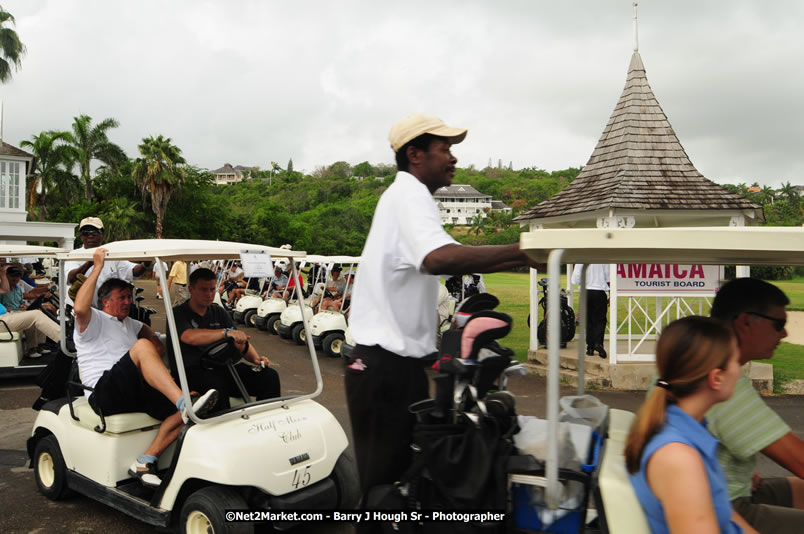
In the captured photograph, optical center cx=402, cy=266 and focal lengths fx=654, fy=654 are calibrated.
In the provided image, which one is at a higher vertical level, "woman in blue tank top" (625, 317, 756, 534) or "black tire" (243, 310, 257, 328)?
"woman in blue tank top" (625, 317, 756, 534)

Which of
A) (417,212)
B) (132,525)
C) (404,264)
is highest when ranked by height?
(417,212)

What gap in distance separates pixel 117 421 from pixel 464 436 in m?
2.91

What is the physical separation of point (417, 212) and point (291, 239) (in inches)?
2126

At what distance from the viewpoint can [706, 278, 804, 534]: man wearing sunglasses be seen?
2342 mm

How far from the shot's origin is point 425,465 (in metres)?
2.17

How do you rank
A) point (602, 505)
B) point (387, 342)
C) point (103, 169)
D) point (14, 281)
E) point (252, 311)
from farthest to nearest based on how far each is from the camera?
point (103, 169) < point (252, 311) < point (14, 281) < point (387, 342) < point (602, 505)

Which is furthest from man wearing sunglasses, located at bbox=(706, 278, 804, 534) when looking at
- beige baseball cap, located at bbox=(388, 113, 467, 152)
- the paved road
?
the paved road

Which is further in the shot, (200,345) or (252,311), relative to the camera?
(252,311)

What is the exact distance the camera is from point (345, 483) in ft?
13.8

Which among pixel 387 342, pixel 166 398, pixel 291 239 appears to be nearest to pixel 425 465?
pixel 387 342

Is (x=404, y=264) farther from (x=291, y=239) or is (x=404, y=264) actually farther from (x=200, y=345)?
(x=291, y=239)

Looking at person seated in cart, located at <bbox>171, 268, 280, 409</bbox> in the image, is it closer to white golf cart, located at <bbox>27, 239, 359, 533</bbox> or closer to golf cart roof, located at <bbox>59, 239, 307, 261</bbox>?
white golf cart, located at <bbox>27, 239, 359, 533</bbox>

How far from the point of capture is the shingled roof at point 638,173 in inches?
356

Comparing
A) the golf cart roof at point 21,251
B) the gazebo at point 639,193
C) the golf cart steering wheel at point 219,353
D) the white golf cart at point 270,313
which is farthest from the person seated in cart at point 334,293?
the golf cart steering wheel at point 219,353
